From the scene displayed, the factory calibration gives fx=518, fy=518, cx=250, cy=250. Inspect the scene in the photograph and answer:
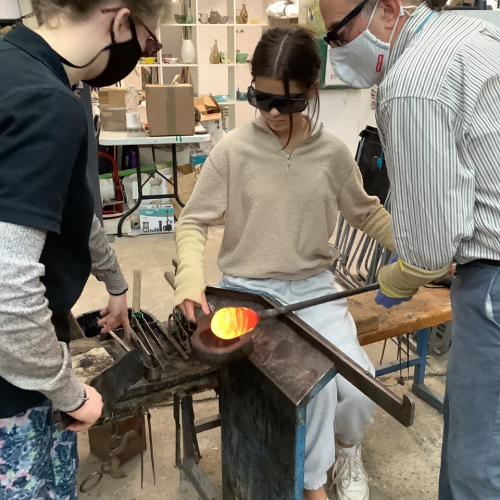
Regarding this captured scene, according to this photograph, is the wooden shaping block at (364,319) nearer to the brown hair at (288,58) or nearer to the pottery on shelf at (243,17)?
the brown hair at (288,58)

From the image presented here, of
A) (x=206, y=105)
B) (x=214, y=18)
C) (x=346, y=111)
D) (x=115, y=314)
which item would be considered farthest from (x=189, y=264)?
(x=214, y=18)

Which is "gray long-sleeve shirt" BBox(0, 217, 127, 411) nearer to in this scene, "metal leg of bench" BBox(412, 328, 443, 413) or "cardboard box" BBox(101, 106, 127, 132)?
"metal leg of bench" BBox(412, 328, 443, 413)

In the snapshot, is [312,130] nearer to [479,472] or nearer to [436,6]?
[436,6]

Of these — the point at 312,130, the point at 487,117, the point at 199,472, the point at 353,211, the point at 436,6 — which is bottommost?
the point at 199,472

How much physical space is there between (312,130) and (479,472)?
44.7 inches

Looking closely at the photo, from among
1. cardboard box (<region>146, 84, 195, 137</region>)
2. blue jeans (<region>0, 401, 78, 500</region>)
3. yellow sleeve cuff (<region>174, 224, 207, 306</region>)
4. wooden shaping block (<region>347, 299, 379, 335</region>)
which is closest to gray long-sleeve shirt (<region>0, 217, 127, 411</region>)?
blue jeans (<region>0, 401, 78, 500</region>)

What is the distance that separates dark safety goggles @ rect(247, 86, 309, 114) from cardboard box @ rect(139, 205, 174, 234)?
10.0 feet

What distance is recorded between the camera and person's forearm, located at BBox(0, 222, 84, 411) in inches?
33.2

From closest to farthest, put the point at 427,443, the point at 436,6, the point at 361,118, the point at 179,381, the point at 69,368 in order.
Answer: the point at 69,368, the point at 436,6, the point at 179,381, the point at 427,443, the point at 361,118

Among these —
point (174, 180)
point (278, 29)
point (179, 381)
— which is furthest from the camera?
point (174, 180)

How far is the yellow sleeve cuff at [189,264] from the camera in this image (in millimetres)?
1558

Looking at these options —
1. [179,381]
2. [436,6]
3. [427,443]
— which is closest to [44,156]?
[179,381]

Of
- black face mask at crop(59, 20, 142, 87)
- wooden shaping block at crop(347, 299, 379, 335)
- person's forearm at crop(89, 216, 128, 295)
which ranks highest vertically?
black face mask at crop(59, 20, 142, 87)

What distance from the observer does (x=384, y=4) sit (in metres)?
1.19
